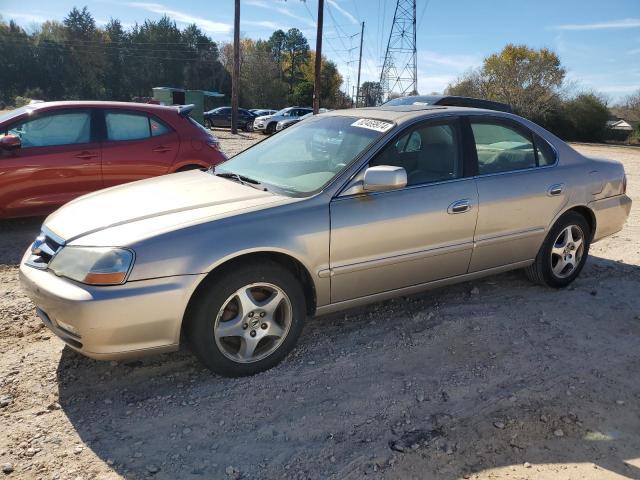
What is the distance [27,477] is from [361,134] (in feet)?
9.20

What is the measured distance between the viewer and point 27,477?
7.52 feet

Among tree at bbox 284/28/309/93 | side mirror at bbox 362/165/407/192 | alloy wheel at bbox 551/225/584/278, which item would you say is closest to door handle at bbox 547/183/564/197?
alloy wheel at bbox 551/225/584/278

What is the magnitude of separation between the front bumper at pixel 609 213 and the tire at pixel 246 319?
9.90 ft

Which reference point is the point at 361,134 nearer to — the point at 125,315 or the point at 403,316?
the point at 403,316

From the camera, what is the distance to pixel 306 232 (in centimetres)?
314

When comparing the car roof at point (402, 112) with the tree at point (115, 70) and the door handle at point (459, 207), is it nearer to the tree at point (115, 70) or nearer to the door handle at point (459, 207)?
the door handle at point (459, 207)

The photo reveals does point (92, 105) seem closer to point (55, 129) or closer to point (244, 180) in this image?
point (55, 129)

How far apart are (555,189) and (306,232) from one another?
237cm

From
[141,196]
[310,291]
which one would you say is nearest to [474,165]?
[310,291]

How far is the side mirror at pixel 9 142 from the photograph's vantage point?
555 cm

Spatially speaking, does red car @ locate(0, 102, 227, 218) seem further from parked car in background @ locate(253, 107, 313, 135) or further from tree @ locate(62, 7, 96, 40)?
tree @ locate(62, 7, 96, 40)

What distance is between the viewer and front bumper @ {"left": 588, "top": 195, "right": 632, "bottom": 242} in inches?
184

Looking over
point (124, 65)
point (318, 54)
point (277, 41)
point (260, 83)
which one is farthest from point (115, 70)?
point (318, 54)

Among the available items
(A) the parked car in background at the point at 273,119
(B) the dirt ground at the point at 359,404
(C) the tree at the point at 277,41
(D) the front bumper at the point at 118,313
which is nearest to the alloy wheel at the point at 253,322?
(B) the dirt ground at the point at 359,404
